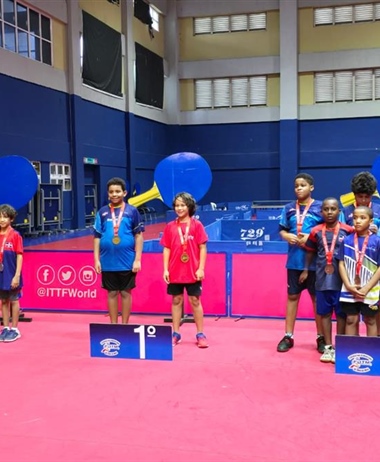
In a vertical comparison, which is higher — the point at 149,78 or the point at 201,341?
the point at 149,78

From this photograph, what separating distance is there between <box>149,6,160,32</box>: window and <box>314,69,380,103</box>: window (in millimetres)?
7460

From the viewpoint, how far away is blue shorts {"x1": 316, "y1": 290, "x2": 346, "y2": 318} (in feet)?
16.4

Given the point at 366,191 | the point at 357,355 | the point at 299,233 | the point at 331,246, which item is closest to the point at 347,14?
the point at 366,191

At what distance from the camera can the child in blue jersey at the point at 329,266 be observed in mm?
4941

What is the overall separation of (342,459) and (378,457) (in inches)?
8.6

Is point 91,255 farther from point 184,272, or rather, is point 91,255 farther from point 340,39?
point 340,39

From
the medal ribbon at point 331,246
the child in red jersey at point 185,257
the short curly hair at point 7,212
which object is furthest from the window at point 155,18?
the medal ribbon at point 331,246

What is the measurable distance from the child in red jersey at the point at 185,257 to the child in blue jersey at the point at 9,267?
1.65m

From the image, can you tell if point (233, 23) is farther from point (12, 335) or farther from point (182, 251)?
point (12, 335)

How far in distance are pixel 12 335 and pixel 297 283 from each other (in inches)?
124

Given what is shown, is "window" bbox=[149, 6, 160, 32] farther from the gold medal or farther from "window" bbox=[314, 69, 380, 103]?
the gold medal

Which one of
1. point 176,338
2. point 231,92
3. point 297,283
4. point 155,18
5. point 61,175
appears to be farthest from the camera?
point 231,92

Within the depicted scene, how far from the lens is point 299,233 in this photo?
5.24 metres

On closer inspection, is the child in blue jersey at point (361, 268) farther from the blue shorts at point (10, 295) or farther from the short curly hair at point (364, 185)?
the blue shorts at point (10, 295)
